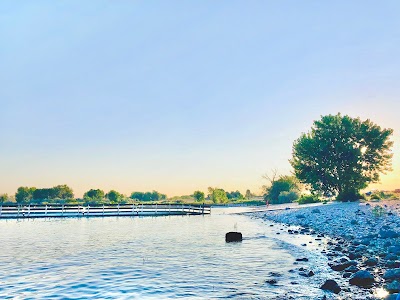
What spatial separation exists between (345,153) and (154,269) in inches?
1901

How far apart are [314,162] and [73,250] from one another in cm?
4592

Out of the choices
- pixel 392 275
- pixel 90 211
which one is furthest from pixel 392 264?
pixel 90 211

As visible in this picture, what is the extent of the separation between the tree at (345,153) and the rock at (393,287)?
47789mm

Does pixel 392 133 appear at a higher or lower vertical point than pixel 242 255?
higher

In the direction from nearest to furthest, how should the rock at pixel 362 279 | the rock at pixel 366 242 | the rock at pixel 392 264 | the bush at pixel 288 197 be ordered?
the rock at pixel 362 279, the rock at pixel 392 264, the rock at pixel 366 242, the bush at pixel 288 197

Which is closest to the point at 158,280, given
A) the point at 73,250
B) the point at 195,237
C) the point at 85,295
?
the point at 85,295

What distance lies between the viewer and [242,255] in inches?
854

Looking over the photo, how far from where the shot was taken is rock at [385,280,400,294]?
→ 12.4 metres

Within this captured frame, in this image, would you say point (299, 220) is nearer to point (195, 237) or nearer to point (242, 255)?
point (195, 237)

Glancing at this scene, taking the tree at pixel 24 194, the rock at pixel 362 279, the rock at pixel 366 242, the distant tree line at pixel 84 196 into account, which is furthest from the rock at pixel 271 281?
the tree at pixel 24 194

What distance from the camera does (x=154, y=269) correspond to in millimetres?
17984

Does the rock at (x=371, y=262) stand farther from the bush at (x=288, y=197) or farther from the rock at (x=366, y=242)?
the bush at (x=288, y=197)

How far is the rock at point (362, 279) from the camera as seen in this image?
44.7 ft

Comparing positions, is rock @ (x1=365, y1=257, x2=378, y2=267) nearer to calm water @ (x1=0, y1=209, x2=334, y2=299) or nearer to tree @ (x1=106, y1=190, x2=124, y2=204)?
calm water @ (x1=0, y1=209, x2=334, y2=299)
